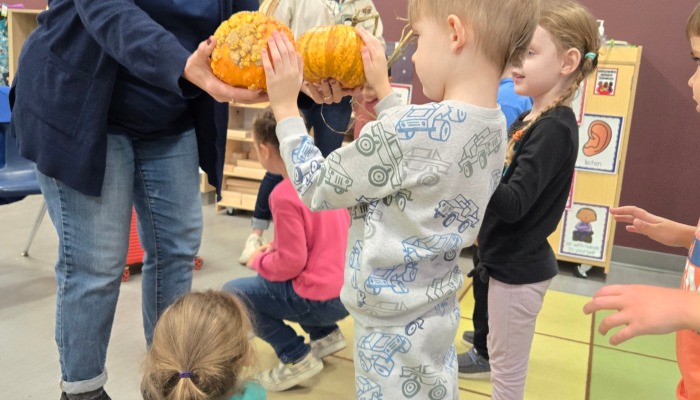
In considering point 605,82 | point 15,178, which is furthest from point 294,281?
point 605,82

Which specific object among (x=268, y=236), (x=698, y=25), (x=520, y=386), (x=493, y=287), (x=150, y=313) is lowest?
(x=268, y=236)

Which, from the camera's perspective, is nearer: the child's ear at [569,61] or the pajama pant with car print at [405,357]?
the pajama pant with car print at [405,357]

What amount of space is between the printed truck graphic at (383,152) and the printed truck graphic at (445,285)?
0.22 meters

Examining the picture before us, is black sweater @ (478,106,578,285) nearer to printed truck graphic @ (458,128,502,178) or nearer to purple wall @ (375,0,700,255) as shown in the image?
printed truck graphic @ (458,128,502,178)

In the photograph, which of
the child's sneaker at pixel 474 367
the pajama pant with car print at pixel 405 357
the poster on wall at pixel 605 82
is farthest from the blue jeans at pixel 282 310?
the poster on wall at pixel 605 82

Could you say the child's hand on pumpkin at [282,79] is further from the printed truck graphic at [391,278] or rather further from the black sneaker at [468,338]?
the black sneaker at [468,338]

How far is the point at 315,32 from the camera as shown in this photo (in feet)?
4.15

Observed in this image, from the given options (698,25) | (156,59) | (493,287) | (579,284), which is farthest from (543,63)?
(579,284)

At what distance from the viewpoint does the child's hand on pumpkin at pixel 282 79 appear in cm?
111

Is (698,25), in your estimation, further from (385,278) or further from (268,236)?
(268,236)

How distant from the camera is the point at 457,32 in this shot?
1014mm

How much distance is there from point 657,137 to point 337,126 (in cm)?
208

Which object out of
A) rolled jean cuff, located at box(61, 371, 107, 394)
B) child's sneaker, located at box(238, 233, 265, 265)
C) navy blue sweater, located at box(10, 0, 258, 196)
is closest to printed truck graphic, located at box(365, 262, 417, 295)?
navy blue sweater, located at box(10, 0, 258, 196)

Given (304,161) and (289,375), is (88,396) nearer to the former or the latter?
(289,375)
